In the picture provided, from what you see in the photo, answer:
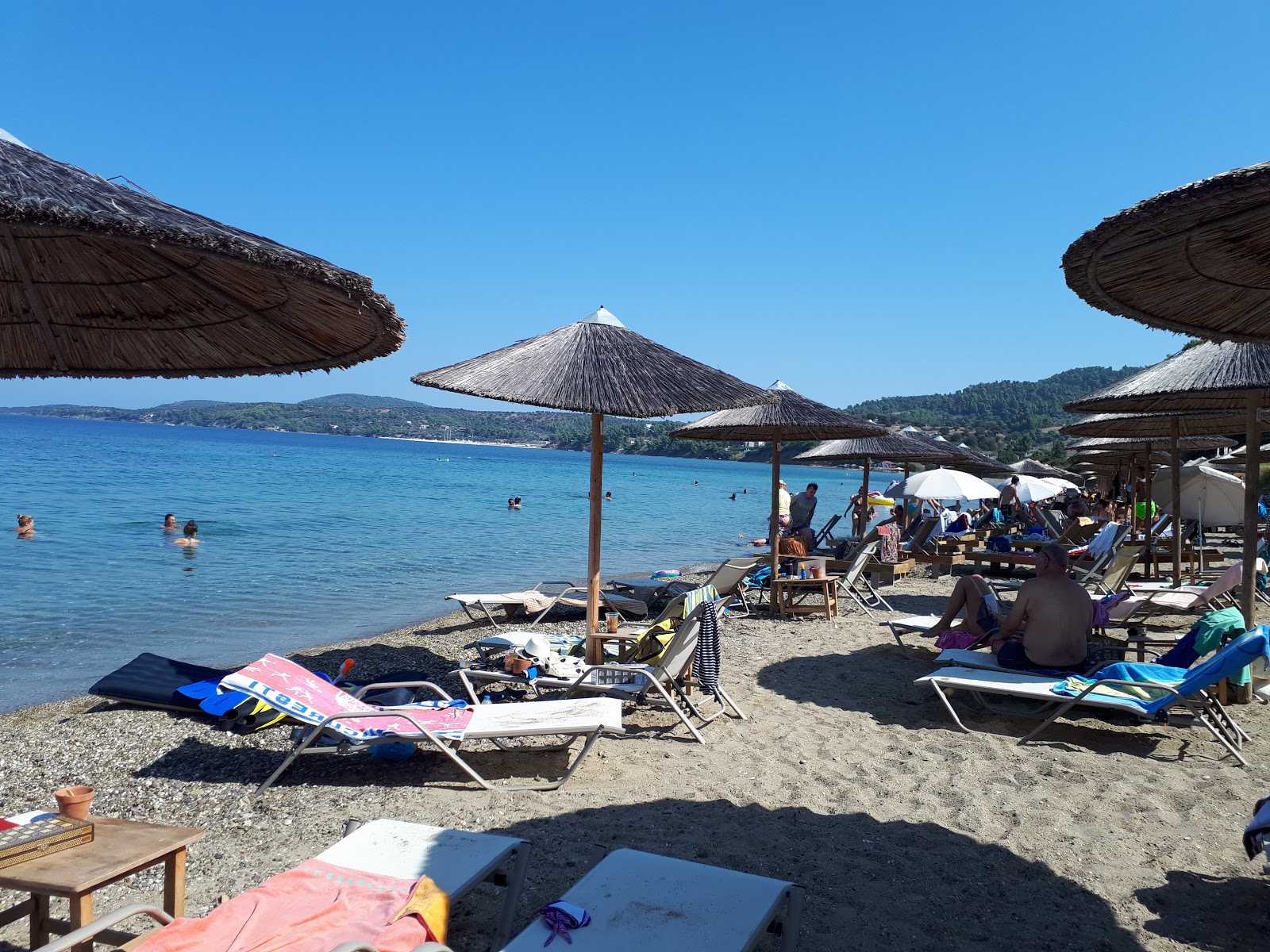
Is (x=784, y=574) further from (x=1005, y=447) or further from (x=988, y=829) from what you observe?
(x=1005, y=447)

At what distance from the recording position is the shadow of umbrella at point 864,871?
2.81m

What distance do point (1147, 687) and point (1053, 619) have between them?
2.90 ft

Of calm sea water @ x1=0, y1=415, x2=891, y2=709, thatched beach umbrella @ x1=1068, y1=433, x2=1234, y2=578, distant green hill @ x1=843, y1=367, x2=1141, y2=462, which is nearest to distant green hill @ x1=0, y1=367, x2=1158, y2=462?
distant green hill @ x1=843, y1=367, x2=1141, y2=462

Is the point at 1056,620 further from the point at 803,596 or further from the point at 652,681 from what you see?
the point at 803,596

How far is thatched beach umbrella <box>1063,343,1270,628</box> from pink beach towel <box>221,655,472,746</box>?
198 inches

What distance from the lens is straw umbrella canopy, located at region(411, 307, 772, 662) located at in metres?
5.77

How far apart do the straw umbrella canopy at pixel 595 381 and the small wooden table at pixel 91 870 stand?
11.3 feet

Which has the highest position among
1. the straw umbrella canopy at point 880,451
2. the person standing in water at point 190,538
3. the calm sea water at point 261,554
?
the straw umbrella canopy at point 880,451

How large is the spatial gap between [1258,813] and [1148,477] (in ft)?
37.5

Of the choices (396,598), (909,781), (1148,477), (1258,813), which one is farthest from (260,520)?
(1258,813)

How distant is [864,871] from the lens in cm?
326

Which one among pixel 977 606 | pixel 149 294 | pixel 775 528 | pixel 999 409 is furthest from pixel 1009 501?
pixel 999 409

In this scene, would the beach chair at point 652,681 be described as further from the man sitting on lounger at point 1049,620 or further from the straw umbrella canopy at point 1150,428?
the straw umbrella canopy at point 1150,428

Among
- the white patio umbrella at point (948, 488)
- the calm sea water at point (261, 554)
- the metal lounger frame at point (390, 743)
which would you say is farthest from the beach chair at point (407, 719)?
the white patio umbrella at point (948, 488)
